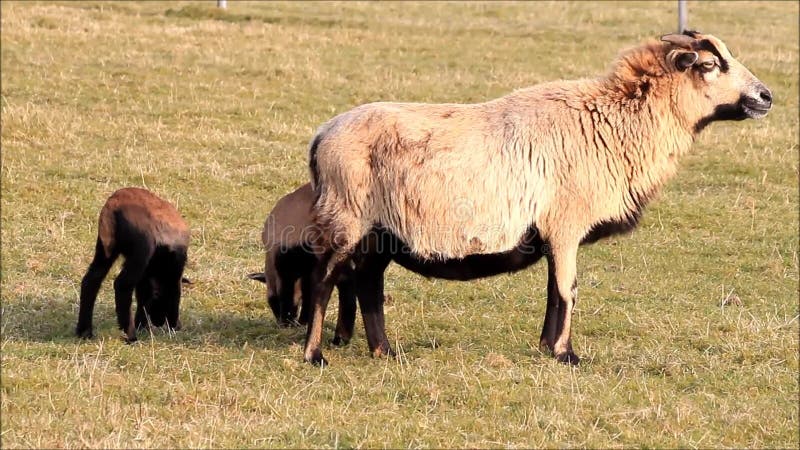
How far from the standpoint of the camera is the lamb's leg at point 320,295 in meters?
8.52

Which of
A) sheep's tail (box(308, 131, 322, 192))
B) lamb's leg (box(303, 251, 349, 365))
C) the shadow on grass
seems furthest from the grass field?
sheep's tail (box(308, 131, 322, 192))

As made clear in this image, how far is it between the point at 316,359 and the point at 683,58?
139 inches

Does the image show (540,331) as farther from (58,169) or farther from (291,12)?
(291,12)

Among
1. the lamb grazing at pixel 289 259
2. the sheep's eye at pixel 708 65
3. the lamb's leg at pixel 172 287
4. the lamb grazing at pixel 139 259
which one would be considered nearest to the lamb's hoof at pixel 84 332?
the lamb grazing at pixel 139 259

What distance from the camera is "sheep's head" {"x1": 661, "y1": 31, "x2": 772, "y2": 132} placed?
886 centimetres

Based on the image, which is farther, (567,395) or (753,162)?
(753,162)

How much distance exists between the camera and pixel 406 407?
752cm

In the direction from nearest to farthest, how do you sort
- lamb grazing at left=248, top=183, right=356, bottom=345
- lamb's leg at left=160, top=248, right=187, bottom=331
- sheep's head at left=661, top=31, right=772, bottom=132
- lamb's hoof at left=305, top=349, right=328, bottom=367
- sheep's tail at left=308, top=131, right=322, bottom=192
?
lamb's hoof at left=305, top=349, right=328, bottom=367
sheep's tail at left=308, top=131, right=322, bottom=192
sheep's head at left=661, top=31, right=772, bottom=132
lamb's leg at left=160, top=248, right=187, bottom=331
lamb grazing at left=248, top=183, right=356, bottom=345

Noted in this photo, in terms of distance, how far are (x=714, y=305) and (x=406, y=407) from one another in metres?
4.08

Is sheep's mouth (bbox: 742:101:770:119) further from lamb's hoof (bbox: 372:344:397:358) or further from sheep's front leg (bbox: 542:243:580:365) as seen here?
lamb's hoof (bbox: 372:344:397:358)

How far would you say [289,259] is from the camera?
31.7ft

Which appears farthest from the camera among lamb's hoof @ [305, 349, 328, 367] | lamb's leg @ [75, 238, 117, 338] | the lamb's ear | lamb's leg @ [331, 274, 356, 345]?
lamb's leg @ [331, 274, 356, 345]

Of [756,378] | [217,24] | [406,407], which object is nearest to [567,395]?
[406,407]

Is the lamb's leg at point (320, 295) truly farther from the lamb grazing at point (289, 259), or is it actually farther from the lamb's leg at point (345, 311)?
the lamb grazing at point (289, 259)
